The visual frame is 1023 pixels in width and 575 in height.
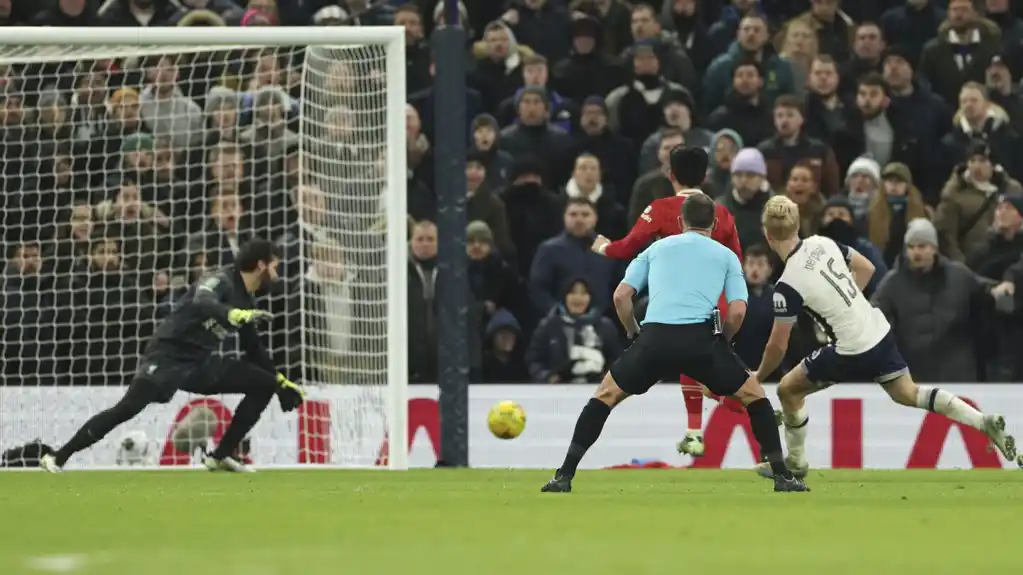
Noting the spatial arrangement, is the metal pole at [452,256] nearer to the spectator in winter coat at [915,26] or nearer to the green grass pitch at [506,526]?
the green grass pitch at [506,526]

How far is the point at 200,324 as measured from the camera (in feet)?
47.0

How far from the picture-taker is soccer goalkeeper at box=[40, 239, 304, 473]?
14172 mm

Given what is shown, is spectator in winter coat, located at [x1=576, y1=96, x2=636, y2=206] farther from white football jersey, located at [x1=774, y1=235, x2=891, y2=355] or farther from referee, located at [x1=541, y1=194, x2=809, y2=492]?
referee, located at [x1=541, y1=194, x2=809, y2=492]

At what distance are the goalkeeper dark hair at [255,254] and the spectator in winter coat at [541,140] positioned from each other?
377 centimetres

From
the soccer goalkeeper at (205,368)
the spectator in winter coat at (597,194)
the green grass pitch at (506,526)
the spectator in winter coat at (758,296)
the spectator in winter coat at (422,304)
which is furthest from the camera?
the spectator in winter coat at (597,194)

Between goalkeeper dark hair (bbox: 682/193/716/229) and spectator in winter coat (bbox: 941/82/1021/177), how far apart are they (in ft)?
23.6

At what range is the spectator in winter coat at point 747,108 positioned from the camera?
57.0 ft

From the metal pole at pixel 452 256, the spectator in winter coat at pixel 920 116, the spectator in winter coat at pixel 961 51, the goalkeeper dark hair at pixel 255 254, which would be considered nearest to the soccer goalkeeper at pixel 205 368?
→ the goalkeeper dark hair at pixel 255 254

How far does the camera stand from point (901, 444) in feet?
51.9

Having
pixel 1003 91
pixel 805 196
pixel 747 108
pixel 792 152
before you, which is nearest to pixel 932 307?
pixel 805 196

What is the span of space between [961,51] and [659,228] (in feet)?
22.3

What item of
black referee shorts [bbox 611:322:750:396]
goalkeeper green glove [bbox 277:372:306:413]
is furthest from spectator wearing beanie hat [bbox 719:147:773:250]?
black referee shorts [bbox 611:322:750:396]

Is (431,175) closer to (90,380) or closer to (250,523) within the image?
(90,380)

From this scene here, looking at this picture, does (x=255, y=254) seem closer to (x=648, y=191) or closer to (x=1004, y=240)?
(x=648, y=191)
